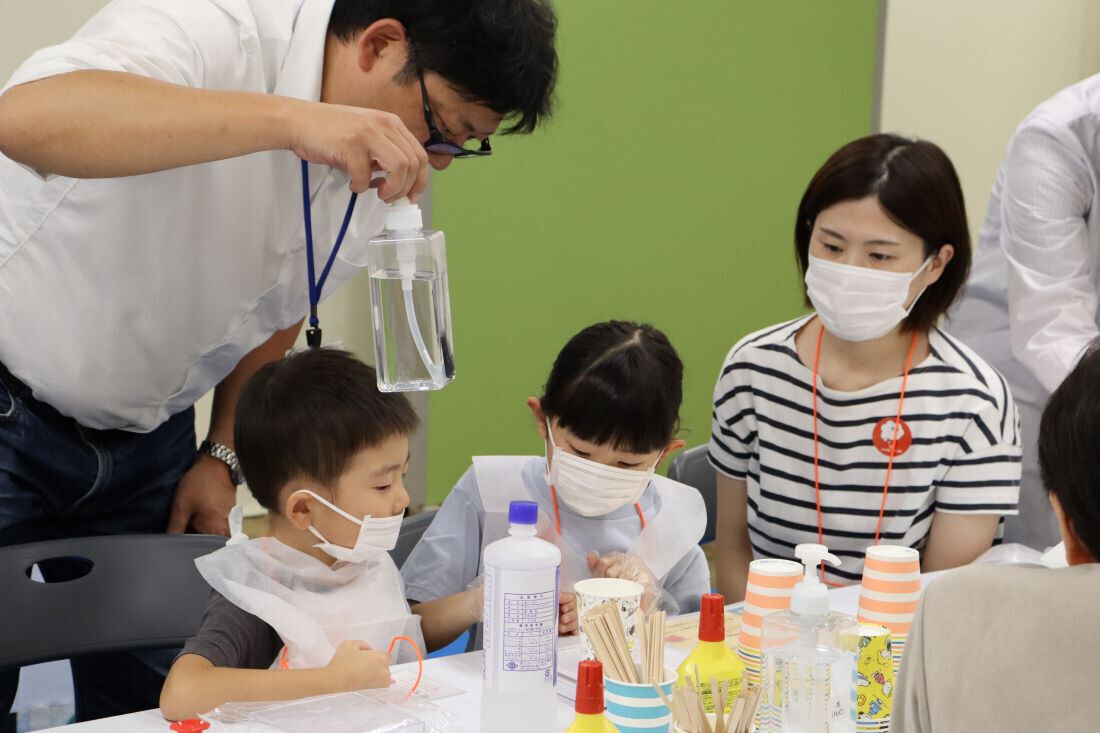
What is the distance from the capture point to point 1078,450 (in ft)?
3.16

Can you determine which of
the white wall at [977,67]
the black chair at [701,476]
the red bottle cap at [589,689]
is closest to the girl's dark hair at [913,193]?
the black chair at [701,476]

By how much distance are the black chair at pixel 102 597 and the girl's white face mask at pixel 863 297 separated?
1058 millimetres

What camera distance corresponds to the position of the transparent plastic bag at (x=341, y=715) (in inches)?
47.5

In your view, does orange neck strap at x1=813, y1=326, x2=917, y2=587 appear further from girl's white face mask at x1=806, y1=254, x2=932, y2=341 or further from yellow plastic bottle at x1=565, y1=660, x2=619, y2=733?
yellow plastic bottle at x1=565, y1=660, x2=619, y2=733

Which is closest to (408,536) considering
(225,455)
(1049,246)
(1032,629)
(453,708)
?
(225,455)

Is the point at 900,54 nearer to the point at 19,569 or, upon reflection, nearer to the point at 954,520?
the point at 954,520

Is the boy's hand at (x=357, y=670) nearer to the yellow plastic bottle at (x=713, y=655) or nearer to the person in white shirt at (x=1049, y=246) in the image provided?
the yellow plastic bottle at (x=713, y=655)

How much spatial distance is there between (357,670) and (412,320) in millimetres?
494

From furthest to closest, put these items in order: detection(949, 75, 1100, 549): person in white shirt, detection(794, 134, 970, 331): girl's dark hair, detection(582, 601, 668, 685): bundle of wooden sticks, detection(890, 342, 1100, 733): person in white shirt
A: detection(949, 75, 1100, 549): person in white shirt < detection(794, 134, 970, 331): girl's dark hair < detection(582, 601, 668, 685): bundle of wooden sticks < detection(890, 342, 1100, 733): person in white shirt

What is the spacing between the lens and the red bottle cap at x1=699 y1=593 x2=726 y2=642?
1.19 m

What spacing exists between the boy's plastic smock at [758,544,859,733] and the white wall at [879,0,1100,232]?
3.07 meters

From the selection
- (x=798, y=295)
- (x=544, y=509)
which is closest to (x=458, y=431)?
(x=798, y=295)

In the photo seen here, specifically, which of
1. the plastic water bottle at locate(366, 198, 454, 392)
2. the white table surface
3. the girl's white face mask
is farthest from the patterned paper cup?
the girl's white face mask

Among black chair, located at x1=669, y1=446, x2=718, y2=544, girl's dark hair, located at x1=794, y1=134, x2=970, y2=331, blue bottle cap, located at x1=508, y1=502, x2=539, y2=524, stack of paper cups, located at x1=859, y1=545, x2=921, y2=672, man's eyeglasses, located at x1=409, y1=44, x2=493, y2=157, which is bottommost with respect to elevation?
black chair, located at x1=669, y1=446, x2=718, y2=544
